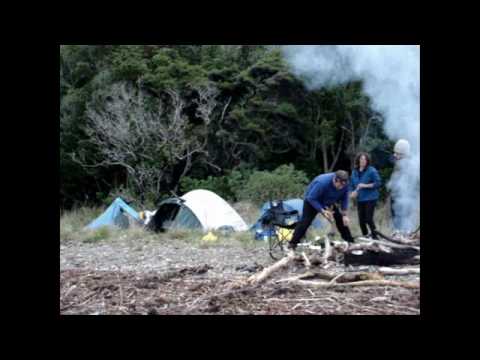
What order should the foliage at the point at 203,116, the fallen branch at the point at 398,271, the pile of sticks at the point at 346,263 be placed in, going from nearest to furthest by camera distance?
the pile of sticks at the point at 346,263, the fallen branch at the point at 398,271, the foliage at the point at 203,116

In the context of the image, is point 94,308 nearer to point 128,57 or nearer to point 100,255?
point 100,255

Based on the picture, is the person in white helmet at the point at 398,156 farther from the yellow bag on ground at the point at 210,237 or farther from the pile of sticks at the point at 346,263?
the yellow bag on ground at the point at 210,237

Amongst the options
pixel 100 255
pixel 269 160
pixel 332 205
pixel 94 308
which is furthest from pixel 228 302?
pixel 269 160

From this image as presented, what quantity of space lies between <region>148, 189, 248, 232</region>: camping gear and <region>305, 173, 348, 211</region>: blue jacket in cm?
367

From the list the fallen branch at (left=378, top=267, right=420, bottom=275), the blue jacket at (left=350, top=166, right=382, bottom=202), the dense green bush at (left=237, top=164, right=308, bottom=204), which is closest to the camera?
the fallen branch at (left=378, top=267, right=420, bottom=275)

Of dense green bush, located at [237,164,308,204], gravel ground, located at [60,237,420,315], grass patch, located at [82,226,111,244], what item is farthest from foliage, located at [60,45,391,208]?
gravel ground, located at [60,237,420,315]

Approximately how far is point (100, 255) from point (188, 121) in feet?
27.4

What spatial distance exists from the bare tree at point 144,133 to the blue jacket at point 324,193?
8429mm

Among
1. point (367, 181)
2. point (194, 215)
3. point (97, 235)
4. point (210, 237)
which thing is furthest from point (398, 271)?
point (97, 235)

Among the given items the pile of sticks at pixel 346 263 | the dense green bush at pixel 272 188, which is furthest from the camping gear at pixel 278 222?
the dense green bush at pixel 272 188

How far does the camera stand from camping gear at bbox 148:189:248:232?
9.79 m

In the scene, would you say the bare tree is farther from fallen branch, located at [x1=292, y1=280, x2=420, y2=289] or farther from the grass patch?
fallen branch, located at [x1=292, y1=280, x2=420, y2=289]

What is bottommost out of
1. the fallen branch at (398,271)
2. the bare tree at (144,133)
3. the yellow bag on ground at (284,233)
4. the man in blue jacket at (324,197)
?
the fallen branch at (398,271)

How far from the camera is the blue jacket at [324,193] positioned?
6152 millimetres
